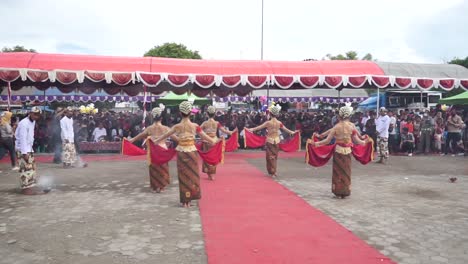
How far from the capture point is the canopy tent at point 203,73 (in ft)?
39.6

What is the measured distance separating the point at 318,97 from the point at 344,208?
20.3m

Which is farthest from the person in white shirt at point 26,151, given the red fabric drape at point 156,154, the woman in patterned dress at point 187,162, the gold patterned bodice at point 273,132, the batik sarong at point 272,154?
the gold patterned bodice at point 273,132

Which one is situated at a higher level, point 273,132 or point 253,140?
point 273,132

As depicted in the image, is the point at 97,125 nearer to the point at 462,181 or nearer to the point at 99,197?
the point at 99,197

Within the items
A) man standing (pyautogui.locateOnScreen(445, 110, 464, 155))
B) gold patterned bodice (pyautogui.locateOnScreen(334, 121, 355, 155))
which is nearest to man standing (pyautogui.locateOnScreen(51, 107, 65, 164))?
gold patterned bodice (pyautogui.locateOnScreen(334, 121, 355, 155))

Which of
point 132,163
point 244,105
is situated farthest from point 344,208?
point 244,105

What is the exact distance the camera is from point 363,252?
426cm

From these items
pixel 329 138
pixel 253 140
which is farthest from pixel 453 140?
pixel 329 138

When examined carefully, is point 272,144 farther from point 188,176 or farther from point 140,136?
point 188,176

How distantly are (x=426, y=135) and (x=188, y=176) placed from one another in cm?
1065

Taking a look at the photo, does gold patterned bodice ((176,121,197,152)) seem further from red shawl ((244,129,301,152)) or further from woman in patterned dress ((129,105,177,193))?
red shawl ((244,129,301,152))

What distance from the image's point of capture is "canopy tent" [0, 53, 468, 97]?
39.6ft

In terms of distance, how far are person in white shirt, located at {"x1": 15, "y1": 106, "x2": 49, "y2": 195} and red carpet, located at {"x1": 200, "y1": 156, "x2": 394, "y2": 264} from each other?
3.12m

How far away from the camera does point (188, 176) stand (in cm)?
619
